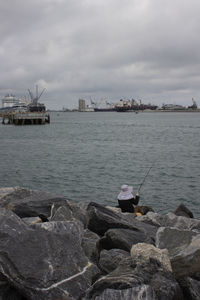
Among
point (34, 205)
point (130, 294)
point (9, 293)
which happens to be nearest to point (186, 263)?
point (130, 294)

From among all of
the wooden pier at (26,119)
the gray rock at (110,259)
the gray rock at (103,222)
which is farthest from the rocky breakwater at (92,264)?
the wooden pier at (26,119)

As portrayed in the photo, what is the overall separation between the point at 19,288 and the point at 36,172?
2352cm

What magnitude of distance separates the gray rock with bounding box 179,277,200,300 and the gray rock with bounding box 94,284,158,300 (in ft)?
2.89

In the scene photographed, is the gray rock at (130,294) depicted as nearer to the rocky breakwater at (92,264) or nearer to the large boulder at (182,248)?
the rocky breakwater at (92,264)

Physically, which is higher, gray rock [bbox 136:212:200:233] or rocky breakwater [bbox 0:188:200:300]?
rocky breakwater [bbox 0:188:200:300]

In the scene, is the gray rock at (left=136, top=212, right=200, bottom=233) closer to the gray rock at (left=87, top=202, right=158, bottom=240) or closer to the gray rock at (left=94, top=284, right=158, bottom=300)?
the gray rock at (left=87, top=202, right=158, bottom=240)

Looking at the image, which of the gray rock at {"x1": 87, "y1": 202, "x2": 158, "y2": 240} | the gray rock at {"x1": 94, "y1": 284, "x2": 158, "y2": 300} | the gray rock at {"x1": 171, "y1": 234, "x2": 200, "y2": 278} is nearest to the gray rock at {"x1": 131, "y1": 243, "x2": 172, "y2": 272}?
the gray rock at {"x1": 171, "y1": 234, "x2": 200, "y2": 278}

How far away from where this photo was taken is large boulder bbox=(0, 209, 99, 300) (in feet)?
14.2

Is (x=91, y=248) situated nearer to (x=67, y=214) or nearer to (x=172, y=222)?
(x=67, y=214)

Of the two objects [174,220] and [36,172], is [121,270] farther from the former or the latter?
[36,172]

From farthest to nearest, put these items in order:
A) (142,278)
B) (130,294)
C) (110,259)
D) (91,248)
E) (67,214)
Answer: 1. (67,214)
2. (91,248)
3. (110,259)
4. (142,278)
5. (130,294)

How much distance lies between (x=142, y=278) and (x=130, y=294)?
391 millimetres

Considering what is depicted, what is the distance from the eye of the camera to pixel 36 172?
27516 mm

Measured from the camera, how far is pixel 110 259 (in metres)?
5.19
